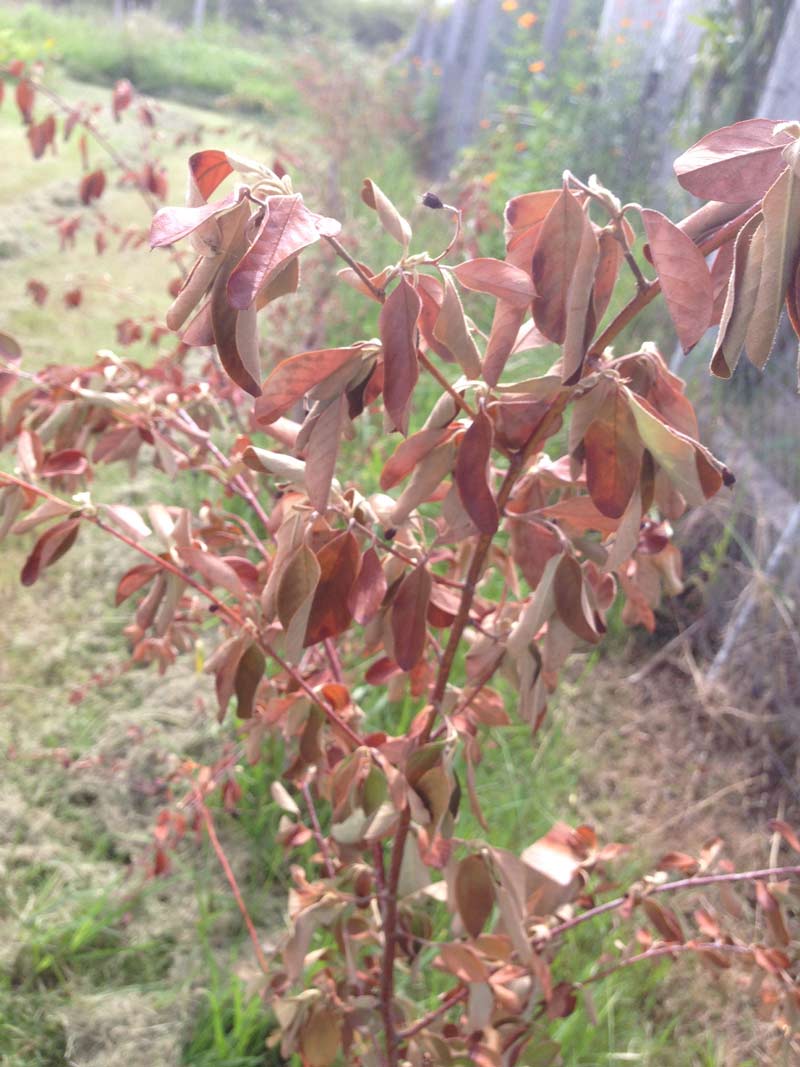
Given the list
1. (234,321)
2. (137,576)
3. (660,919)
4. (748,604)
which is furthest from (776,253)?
(748,604)

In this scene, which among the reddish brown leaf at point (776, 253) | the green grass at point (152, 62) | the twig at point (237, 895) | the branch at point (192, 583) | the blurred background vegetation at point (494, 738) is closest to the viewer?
the reddish brown leaf at point (776, 253)

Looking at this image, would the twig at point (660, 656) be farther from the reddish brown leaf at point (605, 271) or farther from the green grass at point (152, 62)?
the green grass at point (152, 62)

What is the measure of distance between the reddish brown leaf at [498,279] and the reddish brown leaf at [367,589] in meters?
0.18

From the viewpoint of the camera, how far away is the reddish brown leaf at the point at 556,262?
45cm

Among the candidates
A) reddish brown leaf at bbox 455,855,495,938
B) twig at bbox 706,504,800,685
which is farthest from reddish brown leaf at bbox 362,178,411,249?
twig at bbox 706,504,800,685

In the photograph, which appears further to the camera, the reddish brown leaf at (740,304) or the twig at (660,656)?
the twig at (660,656)

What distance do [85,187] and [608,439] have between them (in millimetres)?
1312

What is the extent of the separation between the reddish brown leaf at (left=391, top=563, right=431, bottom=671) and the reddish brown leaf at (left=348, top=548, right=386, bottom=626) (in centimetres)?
4

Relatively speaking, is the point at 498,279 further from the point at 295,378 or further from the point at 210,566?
the point at 210,566

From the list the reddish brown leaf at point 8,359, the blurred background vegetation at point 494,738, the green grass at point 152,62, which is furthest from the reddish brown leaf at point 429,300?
the green grass at point 152,62

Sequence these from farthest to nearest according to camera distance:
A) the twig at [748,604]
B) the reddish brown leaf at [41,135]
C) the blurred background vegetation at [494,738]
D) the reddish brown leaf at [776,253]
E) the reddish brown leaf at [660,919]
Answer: the twig at [748,604], the reddish brown leaf at [41,135], the blurred background vegetation at [494,738], the reddish brown leaf at [660,919], the reddish brown leaf at [776,253]

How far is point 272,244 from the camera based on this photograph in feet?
1.24

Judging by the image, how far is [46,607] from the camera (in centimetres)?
193

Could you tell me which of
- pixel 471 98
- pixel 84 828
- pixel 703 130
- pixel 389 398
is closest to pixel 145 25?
pixel 471 98
